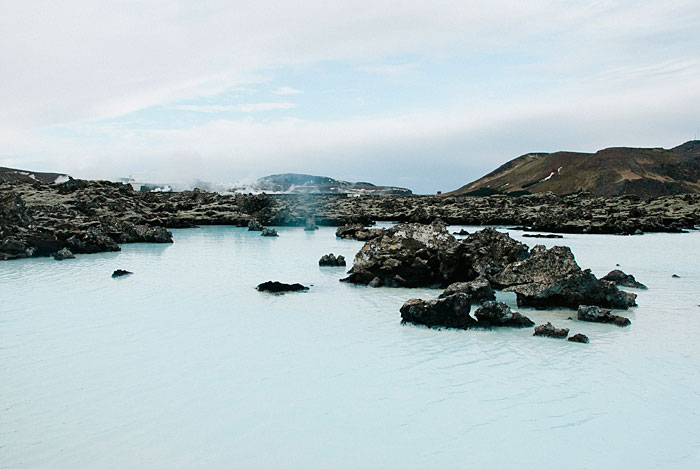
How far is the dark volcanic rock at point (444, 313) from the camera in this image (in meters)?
12.7

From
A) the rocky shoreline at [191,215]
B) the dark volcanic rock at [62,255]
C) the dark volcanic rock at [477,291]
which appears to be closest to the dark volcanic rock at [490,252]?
the dark volcanic rock at [477,291]

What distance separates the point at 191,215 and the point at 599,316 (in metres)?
47.9

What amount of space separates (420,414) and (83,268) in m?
20.3

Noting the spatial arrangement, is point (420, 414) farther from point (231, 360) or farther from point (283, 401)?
point (231, 360)

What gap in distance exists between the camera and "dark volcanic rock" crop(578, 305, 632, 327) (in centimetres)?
1304

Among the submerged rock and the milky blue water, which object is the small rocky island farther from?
the submerged rock

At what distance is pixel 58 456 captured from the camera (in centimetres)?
666

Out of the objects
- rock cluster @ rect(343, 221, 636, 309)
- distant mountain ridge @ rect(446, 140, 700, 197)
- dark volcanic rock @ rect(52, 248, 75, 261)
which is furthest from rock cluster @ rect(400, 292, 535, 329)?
distant mountain ridge @ rect(446, 140, 700, 197)

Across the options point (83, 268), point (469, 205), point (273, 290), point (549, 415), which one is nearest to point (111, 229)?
point (83, 268)

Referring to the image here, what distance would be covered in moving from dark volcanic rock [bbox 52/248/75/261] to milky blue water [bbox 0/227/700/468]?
388 inches

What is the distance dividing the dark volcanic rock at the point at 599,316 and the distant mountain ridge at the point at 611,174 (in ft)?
334

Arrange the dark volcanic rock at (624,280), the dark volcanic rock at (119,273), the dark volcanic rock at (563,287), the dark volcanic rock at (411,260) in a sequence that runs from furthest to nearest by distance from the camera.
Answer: the dark volcanic rock at (119,273) → the dark volcanic rock at (411,260) → the dark volcanic rock at (624,280) → the dark volcanic rock at (563,287)

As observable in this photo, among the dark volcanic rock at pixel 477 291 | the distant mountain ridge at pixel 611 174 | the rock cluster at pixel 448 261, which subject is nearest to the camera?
the dark volcanic rock at pixel 477 291

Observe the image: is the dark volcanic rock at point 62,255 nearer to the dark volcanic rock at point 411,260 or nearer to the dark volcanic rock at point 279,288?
the dark volcanic rock at point 279,288
